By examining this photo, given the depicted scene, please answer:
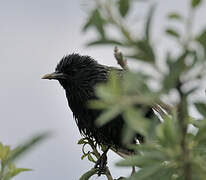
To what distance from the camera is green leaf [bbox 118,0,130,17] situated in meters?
0.78

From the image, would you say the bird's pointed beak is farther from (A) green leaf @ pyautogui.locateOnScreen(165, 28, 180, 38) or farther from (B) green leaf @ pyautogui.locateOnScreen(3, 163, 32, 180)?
(A) green leaf @ pyautogui.locateOnScreen(165, 28, 180, 38)

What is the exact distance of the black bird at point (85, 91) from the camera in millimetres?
4688

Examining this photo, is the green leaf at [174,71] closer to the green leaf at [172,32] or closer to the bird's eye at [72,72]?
the green leaf at [172,32]

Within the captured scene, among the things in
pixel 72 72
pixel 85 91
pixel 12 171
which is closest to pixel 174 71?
pixel 12 171

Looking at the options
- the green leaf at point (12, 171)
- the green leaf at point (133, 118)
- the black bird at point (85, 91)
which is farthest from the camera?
the black bird at point (85, 91)

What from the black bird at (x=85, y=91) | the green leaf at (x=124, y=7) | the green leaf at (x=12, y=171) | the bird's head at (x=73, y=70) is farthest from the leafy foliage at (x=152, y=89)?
the bird's head at (x=73, y=70)

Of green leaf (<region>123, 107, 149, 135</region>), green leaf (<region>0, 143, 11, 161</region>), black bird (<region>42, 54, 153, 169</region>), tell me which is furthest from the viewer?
black bird (<region>42, 54, 153, 169</region>)

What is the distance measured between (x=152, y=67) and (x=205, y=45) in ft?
0.34

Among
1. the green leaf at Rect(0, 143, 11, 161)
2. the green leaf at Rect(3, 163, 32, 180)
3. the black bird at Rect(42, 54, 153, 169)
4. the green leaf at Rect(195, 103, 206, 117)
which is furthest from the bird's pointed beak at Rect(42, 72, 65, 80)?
the green leaf at Rect(195, 103, 206, 117)

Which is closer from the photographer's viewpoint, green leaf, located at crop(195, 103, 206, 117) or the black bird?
green leaf, located at crop(195, 103, 206, 117)

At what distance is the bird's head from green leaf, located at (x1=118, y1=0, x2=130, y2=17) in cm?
428

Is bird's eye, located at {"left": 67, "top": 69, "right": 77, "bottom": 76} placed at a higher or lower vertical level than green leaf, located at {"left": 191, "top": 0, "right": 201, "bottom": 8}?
lower

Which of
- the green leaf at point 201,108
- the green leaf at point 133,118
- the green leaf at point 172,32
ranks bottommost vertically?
the green leaf at point 201,108

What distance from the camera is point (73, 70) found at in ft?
17.3
